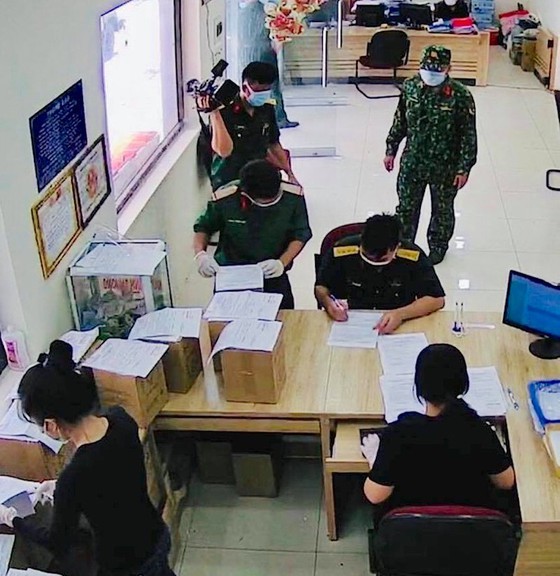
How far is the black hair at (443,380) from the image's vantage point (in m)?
2.48

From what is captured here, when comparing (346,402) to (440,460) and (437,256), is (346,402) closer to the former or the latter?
(440,460)

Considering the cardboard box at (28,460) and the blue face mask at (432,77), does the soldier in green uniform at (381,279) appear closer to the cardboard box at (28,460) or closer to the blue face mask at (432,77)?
the cardboard box at (28,460)

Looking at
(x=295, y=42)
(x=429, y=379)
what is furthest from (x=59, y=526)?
(x=295, y=42)

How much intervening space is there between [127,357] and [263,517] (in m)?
0.97

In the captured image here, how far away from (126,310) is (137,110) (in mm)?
2038

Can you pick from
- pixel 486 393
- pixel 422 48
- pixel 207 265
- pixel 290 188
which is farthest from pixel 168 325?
pixel 422 48

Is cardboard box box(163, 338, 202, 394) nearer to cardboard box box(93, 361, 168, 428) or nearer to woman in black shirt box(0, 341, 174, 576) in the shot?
cardboard box box(93, 361, 168, 428)

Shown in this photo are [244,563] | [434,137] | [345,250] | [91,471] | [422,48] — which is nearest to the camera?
[91,471]

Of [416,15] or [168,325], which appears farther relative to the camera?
[416,15]

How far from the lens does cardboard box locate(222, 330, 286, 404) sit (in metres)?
3.09

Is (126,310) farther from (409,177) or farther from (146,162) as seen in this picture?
(409,177)

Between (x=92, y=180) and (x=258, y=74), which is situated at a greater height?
(x=258, y=74)

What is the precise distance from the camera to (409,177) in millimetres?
5254

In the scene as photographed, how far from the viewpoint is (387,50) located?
9461mm
